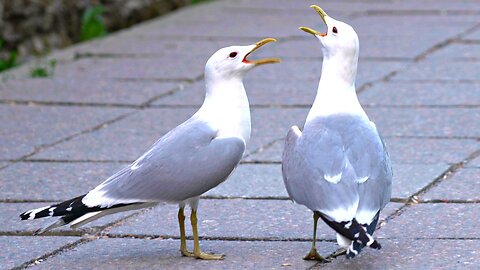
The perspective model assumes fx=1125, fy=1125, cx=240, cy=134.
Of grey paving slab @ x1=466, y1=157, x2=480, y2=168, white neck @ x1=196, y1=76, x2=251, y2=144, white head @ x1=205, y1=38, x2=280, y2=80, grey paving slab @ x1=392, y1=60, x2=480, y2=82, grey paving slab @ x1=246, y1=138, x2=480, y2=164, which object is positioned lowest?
grey paving slab @ x1=392, y1=60, x2=480, y2=82

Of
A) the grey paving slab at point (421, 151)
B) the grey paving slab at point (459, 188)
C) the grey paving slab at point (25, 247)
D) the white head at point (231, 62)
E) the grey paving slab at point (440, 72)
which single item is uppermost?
the white head at point (231, 62)

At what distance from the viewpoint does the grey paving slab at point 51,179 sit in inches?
202

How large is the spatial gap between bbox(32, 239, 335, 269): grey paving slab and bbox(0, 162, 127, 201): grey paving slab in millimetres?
815

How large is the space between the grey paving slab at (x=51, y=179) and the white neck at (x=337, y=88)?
143 centimetres

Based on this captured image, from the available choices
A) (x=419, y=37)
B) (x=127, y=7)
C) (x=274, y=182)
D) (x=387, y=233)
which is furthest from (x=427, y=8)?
(x=387, y=233)

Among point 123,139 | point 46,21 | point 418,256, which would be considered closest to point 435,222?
point 418,256

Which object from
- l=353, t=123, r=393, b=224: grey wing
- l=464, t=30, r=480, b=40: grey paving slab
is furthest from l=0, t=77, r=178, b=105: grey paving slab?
l=353, t=123, r=393, b=224: grey wing

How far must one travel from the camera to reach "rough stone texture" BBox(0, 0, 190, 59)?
29.2 feet

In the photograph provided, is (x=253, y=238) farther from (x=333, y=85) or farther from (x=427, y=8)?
(x=427, y=8)

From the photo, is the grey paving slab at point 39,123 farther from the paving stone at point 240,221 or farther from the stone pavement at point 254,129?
the paving stone at point 240,221

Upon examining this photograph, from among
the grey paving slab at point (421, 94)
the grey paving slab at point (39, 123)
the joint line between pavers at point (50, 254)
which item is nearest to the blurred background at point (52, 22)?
the grey paving slab at point (39, 123)

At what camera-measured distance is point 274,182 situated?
526 cm

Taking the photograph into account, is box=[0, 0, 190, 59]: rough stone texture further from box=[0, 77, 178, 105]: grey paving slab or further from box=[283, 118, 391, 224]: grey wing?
box=[283, 118, 391, 224]: grey wing

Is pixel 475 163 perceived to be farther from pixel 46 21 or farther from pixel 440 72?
pixel 46 21
